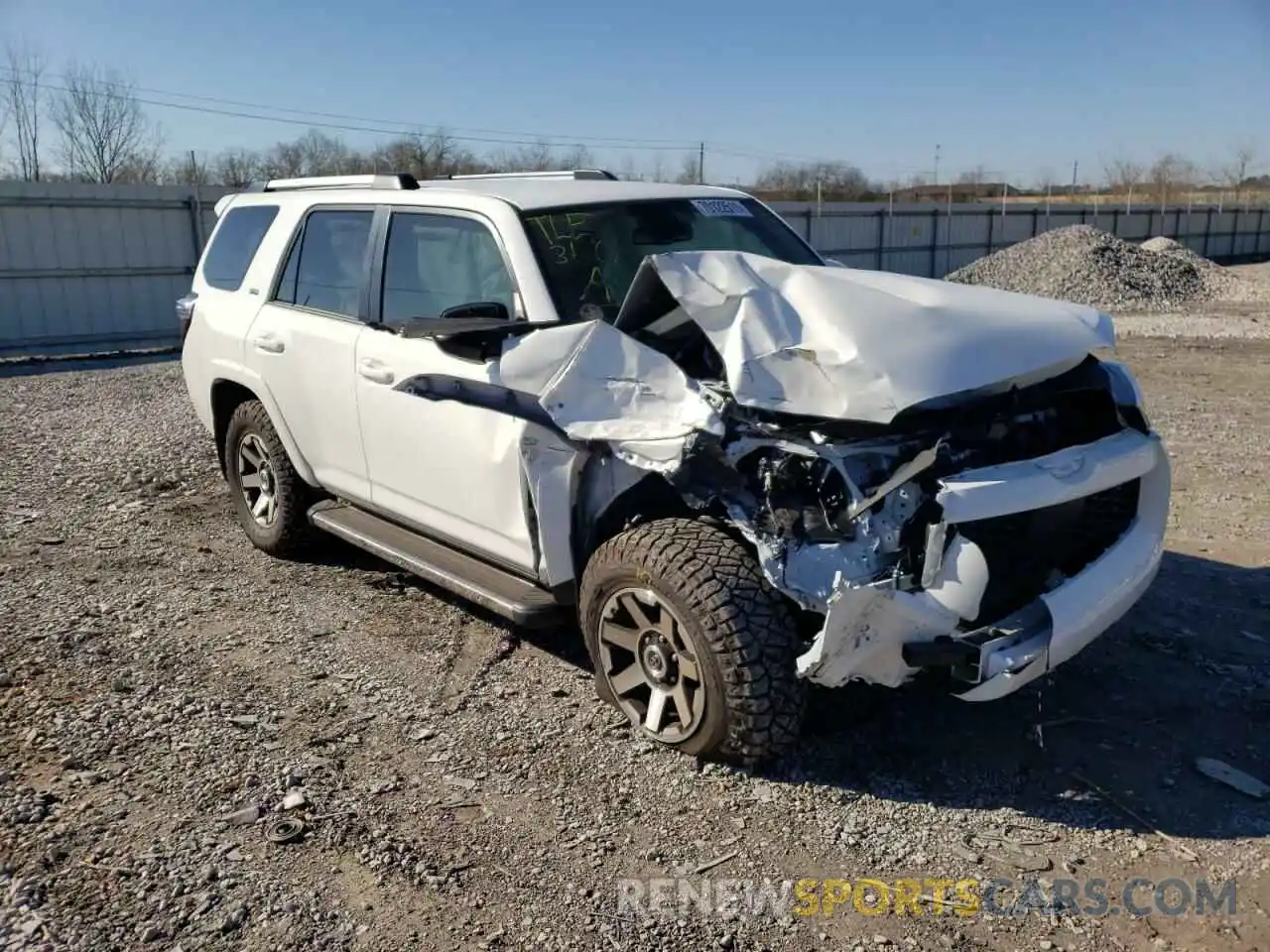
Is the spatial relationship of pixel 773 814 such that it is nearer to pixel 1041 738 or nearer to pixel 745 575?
pixel 745 575

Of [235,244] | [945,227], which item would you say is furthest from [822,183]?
[235,244]

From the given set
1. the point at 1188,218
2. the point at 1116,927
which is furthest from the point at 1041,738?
the point at 1188,218

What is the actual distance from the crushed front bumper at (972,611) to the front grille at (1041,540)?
0.15 meters

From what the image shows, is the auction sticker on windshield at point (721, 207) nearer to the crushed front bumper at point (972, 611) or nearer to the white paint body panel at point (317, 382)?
the white paint body panel at point (317, 382)

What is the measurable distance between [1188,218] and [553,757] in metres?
45.6

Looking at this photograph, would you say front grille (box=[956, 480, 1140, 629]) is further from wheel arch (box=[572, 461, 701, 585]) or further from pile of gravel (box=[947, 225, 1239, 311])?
pile of gravel (box=[947, 225, 1239, 311])

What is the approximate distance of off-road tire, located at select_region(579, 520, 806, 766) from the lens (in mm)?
3277

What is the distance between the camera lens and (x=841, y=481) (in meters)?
3.23

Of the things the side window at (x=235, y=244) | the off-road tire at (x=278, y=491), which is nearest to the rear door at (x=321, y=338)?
the off-road tire at (x=278, y=491)

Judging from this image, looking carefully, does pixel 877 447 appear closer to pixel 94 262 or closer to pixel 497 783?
pixel 497 783

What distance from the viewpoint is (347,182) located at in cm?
534

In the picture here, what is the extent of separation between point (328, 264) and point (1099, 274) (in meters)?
22.8

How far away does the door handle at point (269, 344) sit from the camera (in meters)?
5.24

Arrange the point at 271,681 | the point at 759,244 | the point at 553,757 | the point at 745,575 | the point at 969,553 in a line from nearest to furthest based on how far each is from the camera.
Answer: the point at 969,553
the point at 745,575
the point at 553,757
the point at 271,681
the point at 759,244
